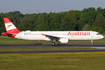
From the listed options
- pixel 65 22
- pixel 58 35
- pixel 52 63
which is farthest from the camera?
pixel 65 22

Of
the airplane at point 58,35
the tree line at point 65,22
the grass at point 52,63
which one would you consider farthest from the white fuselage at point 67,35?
the tree line at point 65,22

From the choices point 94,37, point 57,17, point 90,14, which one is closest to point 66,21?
point 57,17

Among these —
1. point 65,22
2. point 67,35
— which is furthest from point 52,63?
point 65,22

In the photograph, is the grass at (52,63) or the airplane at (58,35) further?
the airplane at (58,35)

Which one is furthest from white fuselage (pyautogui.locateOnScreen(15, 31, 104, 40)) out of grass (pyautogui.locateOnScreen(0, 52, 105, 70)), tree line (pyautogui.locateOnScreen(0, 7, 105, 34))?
tree line (pyautogui.locateOnScreen(0, 7, 105, 34))

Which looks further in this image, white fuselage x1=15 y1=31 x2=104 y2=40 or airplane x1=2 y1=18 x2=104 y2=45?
white fuselage x1=15 y1=31 x2=104 y2=40

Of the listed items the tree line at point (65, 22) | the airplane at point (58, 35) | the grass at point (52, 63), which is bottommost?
the grass at point (52, 63)

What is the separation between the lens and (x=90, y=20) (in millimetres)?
131000

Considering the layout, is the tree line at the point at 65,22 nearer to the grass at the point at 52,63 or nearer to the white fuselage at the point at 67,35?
the white fuselage at the point at 67,35

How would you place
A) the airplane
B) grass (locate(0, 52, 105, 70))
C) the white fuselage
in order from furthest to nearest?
the white fuselage < the airplane < grass (locate(0, 52, 105, 70))

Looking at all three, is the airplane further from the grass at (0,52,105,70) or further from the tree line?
the tree line

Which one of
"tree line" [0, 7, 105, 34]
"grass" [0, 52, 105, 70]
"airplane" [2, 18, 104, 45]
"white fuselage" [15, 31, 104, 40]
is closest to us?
"grass" [0, 52, 105, 70]

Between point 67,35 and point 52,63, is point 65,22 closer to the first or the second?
point 67,35

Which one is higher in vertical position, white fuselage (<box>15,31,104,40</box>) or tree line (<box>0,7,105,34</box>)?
tree line (<box>0,7,105,34</box>)
